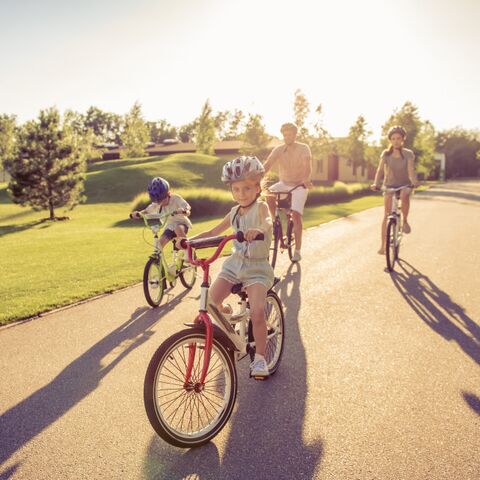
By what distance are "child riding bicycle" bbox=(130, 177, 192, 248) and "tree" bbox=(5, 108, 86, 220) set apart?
66.5ft

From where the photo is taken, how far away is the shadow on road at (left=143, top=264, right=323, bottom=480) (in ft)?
8.64

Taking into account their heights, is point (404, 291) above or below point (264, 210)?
below

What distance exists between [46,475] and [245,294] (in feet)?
5.97

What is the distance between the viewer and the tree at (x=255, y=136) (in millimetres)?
45656

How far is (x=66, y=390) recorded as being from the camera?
12.1 ft

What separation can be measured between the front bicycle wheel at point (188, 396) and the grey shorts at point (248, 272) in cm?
60

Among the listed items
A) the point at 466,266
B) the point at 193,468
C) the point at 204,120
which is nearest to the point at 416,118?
the point at 204,120

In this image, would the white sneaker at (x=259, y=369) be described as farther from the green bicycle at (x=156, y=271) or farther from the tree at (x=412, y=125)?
the tree at (x=412, y=125)

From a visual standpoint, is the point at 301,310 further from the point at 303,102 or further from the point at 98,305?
the point at 303,102

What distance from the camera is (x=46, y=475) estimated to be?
262cm

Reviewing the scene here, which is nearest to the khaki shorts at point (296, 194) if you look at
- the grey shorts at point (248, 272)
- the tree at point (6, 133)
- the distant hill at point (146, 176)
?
the grey shorts at point (248, 272)

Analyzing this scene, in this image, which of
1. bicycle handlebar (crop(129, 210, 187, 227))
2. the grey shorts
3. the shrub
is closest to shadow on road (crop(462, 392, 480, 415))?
the grey shorts

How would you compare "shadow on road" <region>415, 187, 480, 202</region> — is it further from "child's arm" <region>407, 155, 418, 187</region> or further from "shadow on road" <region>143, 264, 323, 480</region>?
"shadow on road" <region>143, 264, 323, 480</region>

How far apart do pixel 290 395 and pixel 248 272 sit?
1077 millimetres
